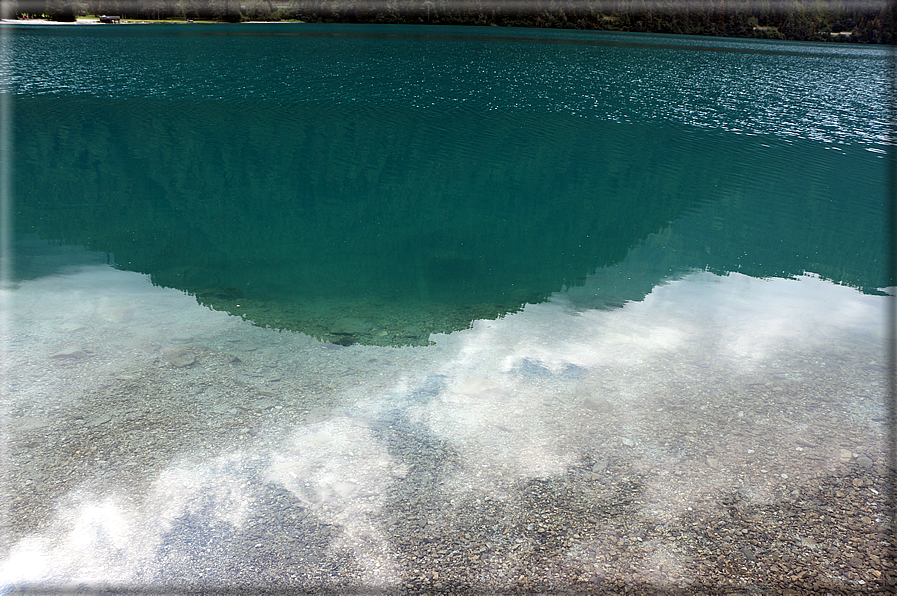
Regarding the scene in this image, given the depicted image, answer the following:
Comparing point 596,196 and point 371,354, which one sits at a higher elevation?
point 596,196

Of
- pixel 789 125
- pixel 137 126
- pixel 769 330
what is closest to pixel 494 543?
pixel 769 330

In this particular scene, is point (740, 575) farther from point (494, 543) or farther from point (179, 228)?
point (179, 228)

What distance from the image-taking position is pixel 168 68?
153 feet

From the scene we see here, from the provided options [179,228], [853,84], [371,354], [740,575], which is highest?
[853,84]

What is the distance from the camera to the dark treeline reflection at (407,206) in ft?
42.3

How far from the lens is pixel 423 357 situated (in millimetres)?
9711

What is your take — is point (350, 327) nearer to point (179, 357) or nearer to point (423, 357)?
point (423, 357)

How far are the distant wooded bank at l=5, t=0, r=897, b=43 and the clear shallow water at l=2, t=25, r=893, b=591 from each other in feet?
401

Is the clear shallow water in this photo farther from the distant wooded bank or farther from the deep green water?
the distant wooded bank

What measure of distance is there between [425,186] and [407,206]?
8.10ft

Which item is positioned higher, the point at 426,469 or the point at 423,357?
the point at 423,357

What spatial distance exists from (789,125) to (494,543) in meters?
37.3

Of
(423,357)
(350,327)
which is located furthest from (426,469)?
(350,327)

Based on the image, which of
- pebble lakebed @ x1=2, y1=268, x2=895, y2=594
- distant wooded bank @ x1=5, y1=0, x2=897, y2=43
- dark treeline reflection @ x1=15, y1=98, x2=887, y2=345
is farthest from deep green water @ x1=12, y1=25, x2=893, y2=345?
distant wooded bank @ x1=5, y1=0, x2=897, y2=43
